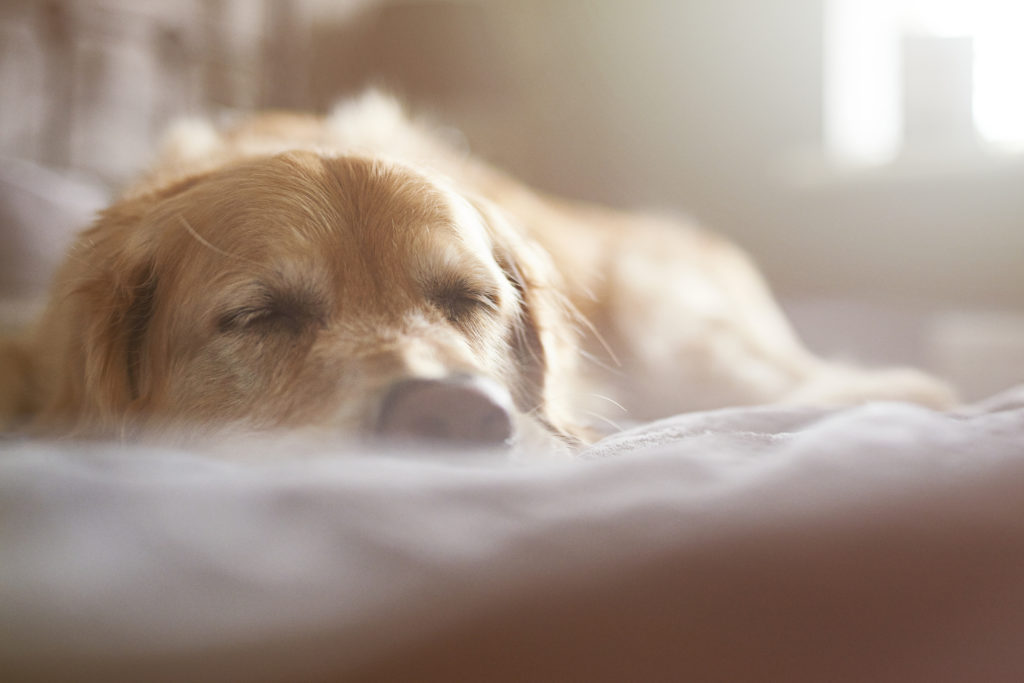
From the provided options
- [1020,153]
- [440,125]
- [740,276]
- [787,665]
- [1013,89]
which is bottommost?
[787,665]

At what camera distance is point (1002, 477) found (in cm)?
53

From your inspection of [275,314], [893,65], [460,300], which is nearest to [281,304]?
[275,314]

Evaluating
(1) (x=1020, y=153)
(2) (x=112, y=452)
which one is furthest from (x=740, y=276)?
(2) (x=112, y=452)

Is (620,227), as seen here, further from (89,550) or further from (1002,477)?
(89,550)

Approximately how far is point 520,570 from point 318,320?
2.32ft

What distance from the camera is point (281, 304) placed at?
105cm

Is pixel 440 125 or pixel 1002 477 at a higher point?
pixel 440 125

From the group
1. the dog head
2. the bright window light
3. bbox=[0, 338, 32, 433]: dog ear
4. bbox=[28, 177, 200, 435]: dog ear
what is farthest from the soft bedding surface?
the bright window light

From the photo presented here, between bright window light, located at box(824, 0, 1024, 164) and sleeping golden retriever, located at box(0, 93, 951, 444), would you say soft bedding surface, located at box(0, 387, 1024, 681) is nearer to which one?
sleeping golden retriever, located at box(0, 93, 951, 444)

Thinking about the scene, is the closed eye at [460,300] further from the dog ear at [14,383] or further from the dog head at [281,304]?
the dog ear at [14,383]

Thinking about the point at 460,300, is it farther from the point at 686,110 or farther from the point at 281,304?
the point at 686,110

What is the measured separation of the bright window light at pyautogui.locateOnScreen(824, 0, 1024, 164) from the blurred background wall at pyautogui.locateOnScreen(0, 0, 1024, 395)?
1 cm

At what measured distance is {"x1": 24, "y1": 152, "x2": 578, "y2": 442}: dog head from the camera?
1.00 metres

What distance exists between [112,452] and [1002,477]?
66 cm
